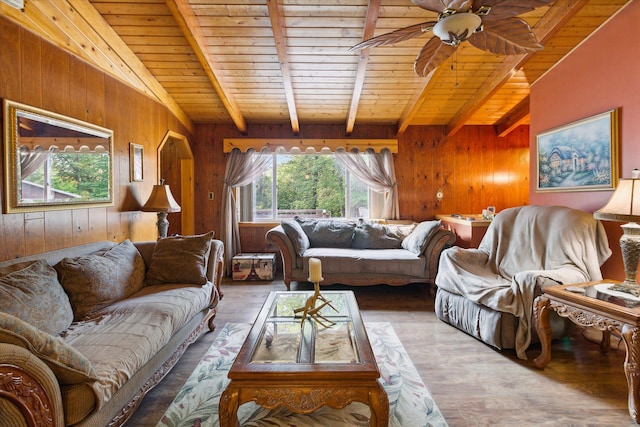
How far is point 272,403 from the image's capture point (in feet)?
4.59

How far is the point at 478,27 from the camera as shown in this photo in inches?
75.7

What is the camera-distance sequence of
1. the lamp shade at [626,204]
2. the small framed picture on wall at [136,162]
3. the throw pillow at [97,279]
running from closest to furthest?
the lamp shade at [626,204], the throw pillow at [97,279], the small framed picture on wall at [136,162]

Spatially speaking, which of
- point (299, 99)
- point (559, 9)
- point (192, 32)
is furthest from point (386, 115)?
point (192, 32)

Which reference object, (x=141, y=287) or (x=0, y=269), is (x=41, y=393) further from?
(x=141, y=287)

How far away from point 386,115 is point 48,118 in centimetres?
400

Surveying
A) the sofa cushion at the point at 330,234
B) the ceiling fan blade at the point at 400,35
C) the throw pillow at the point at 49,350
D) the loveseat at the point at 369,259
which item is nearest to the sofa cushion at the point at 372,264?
the loveseat at the point at 369,259

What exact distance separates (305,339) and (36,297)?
1440mm

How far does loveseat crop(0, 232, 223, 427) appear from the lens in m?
1.13

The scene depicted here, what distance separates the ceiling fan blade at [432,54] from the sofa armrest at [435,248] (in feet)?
6.48

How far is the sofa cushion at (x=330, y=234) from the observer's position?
180 inches

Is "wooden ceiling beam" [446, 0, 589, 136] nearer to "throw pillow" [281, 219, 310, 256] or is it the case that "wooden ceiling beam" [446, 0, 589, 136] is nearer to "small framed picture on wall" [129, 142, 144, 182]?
"throw pillow" [281, 219, 310, 256]

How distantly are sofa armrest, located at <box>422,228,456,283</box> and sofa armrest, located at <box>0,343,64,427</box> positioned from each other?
3.48 m

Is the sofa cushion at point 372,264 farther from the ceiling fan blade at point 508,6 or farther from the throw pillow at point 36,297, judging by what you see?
the ceiling fan blade at point 508,6

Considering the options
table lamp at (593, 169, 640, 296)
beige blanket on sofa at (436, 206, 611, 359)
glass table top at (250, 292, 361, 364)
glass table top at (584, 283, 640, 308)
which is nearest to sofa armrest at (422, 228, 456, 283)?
beige blanket on sofa at (436, 206, 611, 359)
